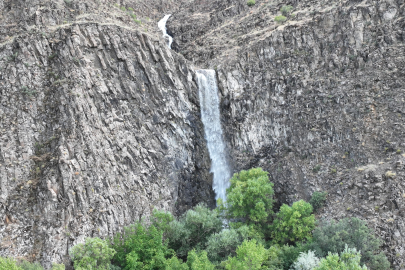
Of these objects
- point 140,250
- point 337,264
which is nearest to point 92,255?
point 140,250

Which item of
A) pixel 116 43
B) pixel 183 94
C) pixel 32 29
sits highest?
pixel 32 29

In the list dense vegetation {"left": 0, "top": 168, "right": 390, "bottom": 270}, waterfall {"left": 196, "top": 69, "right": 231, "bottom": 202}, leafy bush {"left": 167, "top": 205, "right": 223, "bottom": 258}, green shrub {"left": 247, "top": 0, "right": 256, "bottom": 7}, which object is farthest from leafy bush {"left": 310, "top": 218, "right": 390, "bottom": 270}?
green shrub {"left": 247, "top": 0, "right": 256, "bottom": 7}

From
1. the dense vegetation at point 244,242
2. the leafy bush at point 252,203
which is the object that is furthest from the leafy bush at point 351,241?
the leafy bush at point 252,203

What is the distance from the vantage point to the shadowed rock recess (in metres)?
23.6

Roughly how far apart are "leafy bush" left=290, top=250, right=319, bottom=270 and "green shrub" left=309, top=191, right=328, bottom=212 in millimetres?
6335

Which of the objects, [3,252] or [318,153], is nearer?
[3,252]

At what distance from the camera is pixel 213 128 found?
116 feet

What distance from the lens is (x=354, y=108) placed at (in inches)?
1155

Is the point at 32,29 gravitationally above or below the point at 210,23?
below

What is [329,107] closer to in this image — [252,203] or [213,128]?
[213,128]

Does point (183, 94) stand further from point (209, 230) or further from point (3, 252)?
point (3, 252)

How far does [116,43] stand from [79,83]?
21.3 feet

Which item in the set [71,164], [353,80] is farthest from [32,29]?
[353,80]

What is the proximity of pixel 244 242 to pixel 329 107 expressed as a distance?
683 inches
